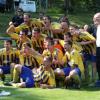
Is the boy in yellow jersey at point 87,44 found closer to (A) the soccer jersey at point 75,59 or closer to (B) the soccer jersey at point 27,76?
(A) the soccer jersey at point 75,59

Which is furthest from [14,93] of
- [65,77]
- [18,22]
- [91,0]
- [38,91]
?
[91,0]

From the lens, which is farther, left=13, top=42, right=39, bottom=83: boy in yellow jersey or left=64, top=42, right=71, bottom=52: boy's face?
left=13, top=42, right=39, bottom=83: boy in yellow jersey

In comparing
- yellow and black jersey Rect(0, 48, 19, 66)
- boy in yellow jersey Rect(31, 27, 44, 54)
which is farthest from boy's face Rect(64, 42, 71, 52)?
yellow and black jersey Rect(0, 48, 19, 66)

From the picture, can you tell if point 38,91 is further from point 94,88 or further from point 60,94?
point 94,88

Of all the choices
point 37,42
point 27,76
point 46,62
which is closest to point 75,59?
point 46,62

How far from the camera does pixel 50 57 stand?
11320mm

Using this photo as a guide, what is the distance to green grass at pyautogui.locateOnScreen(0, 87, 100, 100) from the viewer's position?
9.94 meters

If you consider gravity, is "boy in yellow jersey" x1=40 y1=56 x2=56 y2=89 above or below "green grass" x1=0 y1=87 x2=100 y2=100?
above

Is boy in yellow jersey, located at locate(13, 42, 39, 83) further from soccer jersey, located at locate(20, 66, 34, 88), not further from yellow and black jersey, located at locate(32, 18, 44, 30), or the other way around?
yellow and black jersey, located at locate(32, 18, 44, 30)

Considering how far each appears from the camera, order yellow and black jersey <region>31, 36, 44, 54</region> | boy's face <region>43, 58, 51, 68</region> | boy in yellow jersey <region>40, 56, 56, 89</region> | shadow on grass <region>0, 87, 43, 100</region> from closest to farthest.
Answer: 1. shadow on grass <region>0, 87, 43, 100</region>
2. boy's face <region>43, 58, 51, 68</region>
3. boy in yellow jersey <region>40, 56, 56, 89</region>
4. yellow and black jersey <region>31, 36, 44, 54</region>

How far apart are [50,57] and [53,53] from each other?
355mm

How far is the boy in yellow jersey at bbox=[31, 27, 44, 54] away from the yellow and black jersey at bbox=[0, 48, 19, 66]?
0.57 metres

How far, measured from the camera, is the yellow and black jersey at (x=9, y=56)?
1215 centimetres

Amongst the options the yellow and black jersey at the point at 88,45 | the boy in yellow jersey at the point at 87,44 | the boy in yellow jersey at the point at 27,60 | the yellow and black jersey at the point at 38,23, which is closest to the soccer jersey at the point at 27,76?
the boy in yellow jersey at the point at 27,60
